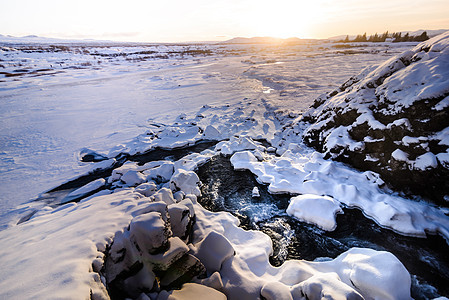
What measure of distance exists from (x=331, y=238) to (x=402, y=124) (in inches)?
135

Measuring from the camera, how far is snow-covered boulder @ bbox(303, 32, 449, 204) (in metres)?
4.42

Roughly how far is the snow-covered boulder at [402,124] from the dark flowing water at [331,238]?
1375 mm

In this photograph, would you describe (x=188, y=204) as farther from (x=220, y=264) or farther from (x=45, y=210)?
(x=45, y=210)

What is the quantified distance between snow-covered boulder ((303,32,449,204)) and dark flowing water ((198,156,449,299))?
1375 millimetres

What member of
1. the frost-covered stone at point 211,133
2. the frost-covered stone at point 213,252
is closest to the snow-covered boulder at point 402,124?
the frost-covered stone at point 211,133

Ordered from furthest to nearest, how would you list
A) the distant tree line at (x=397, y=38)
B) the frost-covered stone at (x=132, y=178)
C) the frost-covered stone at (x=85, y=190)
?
the distant tree line at (x=397, y=38) < the frost-covered stone at (x=132, y=178) < the frost-covered stone at (x=85, y=190)

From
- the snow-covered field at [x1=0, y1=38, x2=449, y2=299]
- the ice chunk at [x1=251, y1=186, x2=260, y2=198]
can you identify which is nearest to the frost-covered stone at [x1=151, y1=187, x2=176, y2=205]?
the snow-covered field at [x1=0, y1=38, x2=449, y2=299]

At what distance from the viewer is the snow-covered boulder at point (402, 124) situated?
174 inches

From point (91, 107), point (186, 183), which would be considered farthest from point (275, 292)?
point (91, 107)

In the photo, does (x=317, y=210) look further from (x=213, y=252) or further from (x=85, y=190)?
(x=85, y=190)

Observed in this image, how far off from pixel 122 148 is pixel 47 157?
2223 millimetres

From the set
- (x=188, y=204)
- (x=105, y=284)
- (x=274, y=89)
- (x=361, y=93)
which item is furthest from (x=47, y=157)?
(x=274, y=89)

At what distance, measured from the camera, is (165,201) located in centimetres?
429

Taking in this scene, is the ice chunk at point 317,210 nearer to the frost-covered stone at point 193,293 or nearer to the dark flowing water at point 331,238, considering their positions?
the dark flowing water at point 331,238
